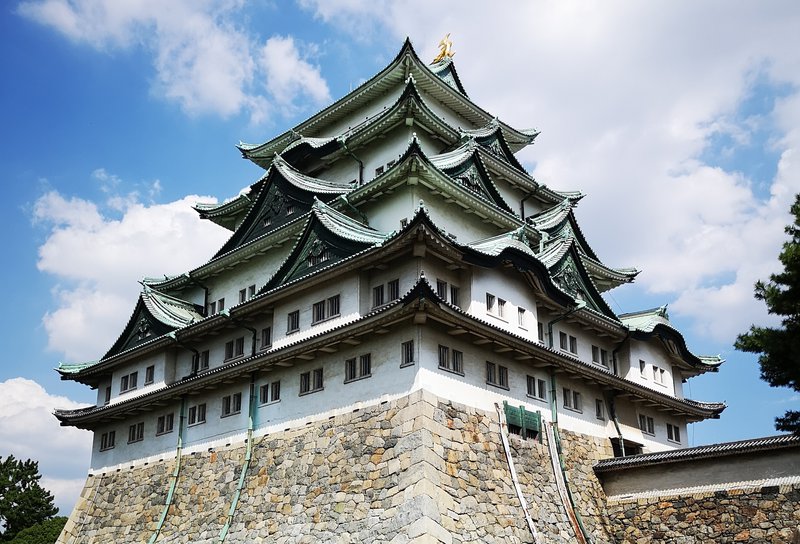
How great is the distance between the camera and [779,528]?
1040 inches

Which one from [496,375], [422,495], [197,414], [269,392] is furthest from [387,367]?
[197,414]

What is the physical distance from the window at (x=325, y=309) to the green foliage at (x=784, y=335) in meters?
15.1

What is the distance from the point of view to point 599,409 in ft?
112

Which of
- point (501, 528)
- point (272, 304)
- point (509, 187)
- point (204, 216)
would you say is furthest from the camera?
point (204, 216)

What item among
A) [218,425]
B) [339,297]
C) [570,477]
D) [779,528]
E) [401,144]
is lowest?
[779,528]

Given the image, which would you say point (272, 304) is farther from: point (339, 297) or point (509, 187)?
point (509, 187)

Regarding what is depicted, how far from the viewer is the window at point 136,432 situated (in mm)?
38466

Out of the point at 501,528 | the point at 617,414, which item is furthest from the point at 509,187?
the point at 501,528

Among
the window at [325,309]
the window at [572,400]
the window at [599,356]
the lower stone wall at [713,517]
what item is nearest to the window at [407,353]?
the window at [325,309]

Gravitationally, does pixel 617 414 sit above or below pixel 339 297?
below

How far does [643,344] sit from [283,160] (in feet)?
66.7

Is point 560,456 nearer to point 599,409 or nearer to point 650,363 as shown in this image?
point 599,409

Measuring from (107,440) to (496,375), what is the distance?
2238 centimetres

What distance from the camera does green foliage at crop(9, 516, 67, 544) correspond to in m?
49.2
